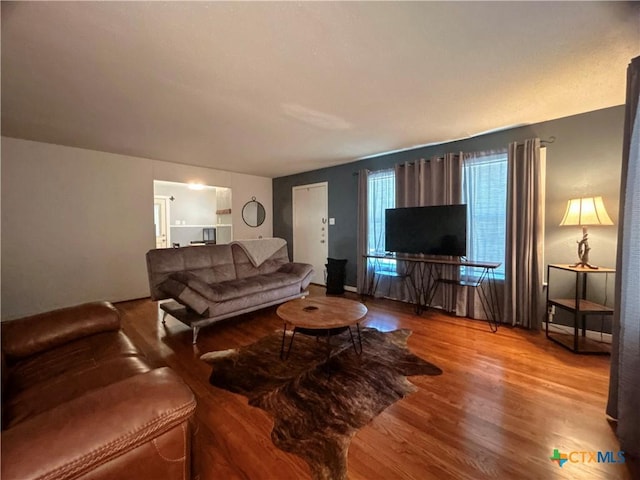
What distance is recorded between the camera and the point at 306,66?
1.87 meters

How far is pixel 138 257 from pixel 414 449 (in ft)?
15.4

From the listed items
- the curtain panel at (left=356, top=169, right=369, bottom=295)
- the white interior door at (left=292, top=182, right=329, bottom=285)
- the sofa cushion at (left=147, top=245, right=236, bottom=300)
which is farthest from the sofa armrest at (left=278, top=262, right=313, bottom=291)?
the white interior door at (left=292, top=182, right=329, bottom=285)

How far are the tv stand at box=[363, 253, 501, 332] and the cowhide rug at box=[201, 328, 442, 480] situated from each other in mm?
1115

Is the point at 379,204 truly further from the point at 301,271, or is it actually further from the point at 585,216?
the point at 585,216

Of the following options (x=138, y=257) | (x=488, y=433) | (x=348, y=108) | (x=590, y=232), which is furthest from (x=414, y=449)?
(x=138, y=257)

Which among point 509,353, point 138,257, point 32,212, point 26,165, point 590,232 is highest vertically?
point 26,165

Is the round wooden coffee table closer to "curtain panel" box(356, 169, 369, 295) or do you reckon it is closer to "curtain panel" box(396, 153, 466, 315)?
"curtain panel" box(396, 153, 466, 315)

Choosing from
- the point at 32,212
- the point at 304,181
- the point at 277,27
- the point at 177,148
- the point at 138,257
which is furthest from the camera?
the point at 304,181

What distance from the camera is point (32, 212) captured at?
3484mm

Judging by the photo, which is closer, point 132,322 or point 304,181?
point 132,322

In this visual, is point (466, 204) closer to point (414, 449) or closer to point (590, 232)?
point (590, 232)

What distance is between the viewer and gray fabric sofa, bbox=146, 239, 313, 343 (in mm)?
2758

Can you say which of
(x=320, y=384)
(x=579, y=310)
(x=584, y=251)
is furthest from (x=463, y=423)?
(x=584, y=251)

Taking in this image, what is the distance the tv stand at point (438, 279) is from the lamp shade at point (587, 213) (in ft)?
2.62
